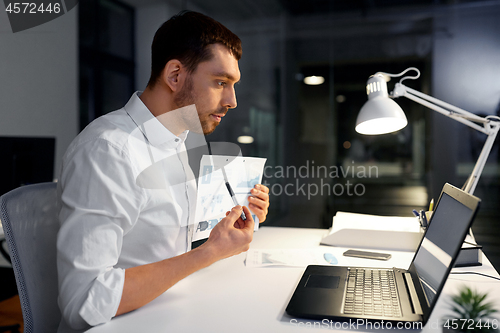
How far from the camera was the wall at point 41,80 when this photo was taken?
2.63 metres

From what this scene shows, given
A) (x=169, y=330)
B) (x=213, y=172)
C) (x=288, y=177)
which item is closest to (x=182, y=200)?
(x=213, y=172)

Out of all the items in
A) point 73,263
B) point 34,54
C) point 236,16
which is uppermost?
point 236,16

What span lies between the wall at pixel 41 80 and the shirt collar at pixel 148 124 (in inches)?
82.6

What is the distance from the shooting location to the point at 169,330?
0.70 m

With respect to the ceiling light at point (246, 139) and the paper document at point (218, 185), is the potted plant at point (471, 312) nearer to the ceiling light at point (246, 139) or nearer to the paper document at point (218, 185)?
the paper document at point (218, 185)

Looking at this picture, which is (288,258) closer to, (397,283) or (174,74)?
(397,283)

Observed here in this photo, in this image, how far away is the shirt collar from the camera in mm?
1037

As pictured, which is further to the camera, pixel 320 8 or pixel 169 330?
pixel 320 8

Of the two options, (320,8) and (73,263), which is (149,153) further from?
(320,8)

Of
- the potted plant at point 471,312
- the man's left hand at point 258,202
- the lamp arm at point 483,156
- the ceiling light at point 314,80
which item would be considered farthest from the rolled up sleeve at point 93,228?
the ceiling light at point 314,80

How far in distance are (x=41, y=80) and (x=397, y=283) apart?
302 cm

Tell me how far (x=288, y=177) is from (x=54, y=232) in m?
2.26

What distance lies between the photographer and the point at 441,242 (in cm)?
84

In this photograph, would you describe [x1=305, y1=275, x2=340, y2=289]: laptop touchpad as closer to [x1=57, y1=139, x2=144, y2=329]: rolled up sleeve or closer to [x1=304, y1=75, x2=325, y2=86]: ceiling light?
[x1=57, y1=139, x2=144, y2=329]: rolled up sleeve
